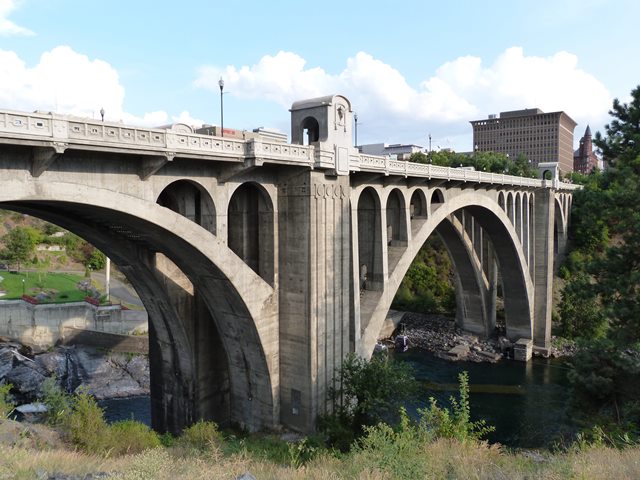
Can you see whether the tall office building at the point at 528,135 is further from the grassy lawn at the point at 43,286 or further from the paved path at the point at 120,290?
the grassy lawn at the point at 43,286

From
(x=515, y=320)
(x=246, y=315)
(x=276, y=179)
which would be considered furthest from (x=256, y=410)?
(x=515, y=320)

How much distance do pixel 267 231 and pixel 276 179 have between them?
86.0 inches

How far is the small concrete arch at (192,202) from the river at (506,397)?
15888 millimetres

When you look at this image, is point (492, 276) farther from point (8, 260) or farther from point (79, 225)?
point (8, 260)

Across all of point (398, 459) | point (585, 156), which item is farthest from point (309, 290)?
point (585, 156)

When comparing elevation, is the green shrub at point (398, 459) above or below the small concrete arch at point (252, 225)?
below

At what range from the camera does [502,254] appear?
43062 mm

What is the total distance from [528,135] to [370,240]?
13255 centimetres

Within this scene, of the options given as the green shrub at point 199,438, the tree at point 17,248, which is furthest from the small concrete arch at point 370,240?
the tree at point 17,248

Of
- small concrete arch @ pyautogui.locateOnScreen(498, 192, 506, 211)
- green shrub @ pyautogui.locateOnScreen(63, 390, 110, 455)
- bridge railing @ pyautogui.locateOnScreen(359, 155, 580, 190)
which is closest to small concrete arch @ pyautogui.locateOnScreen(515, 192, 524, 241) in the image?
bridge railing @ pyautogui.locateOnScreen(359, 155, 580, 190)

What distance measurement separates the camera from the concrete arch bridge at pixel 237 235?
46.0 ft

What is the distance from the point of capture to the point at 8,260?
171 ft

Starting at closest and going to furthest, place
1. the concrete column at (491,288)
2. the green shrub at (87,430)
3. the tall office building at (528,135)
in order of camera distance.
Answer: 1. the green shrub at (87,430)
2. the concrete column at (491,288)
3. the tall office building at (528,135)

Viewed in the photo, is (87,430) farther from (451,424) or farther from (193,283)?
(451,424)
